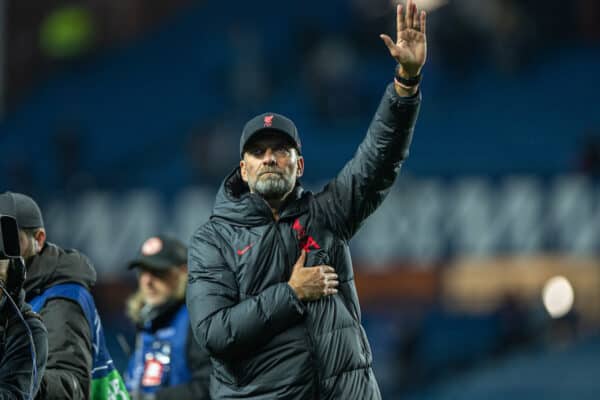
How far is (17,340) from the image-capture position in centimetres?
414

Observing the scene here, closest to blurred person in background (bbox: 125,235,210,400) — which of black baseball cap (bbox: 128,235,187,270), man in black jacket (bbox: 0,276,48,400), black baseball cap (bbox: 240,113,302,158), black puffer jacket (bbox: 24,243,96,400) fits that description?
black baseball cap (bbox: 128,235,187,270)

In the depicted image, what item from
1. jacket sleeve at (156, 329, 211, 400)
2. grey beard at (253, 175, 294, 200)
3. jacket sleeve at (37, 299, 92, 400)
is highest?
grey beard at (253, 175, 294, 200)

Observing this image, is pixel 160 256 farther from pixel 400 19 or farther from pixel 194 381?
pixel 400 19

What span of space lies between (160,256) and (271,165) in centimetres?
188

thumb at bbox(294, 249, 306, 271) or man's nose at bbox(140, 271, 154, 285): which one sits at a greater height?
thumb at bbox(294, 249, 306, 271)

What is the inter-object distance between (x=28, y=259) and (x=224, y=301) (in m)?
0.87

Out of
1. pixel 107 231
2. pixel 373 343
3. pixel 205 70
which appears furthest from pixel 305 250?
pixel 205 70

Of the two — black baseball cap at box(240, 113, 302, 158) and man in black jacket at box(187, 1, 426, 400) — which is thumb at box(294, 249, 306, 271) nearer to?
man in black jacket at box(187, 1, 426, 400)

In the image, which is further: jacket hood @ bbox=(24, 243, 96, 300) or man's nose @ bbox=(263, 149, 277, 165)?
jacket hood @ bbox=(24, 243, 96, 300)

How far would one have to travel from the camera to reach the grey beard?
4.71 metres

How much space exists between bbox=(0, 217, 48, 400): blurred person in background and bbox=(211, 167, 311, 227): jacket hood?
88 centimetres

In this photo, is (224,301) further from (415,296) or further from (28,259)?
(415,296)

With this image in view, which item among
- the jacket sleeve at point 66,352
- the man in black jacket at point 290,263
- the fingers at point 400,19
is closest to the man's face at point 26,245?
the jacket sleeve at point 66,352

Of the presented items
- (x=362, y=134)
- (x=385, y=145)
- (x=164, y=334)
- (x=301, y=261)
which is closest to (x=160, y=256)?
(x=164, y=334)
